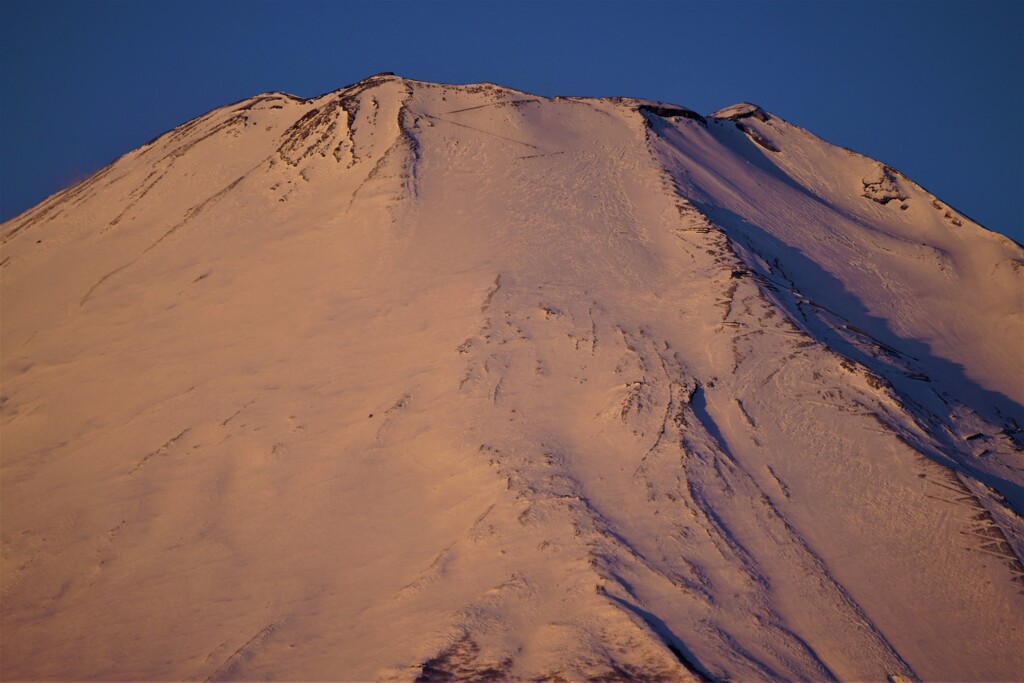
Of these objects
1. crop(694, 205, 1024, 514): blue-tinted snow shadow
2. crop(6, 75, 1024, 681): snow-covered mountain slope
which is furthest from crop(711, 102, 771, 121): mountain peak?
crop(694, 205, 1024, 514): blue-tinted snow shadow

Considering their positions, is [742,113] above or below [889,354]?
above

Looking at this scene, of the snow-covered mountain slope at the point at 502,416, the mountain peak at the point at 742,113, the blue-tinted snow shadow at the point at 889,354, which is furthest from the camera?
the mountain peak at the point at 742,113

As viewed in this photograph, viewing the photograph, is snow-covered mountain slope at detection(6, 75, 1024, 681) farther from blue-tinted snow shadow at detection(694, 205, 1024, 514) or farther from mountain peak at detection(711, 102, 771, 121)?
mountain peak at detection(711, 102, 771, 121)

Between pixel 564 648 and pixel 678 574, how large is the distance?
7.89 ft

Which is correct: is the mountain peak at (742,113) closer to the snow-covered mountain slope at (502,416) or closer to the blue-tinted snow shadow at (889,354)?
the snow-covered mountain slope at (502,416)

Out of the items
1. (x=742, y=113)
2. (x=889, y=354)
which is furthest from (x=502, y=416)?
(x=742, y=113)

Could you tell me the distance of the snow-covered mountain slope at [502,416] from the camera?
15.0 meters

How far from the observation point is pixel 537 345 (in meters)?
19.9

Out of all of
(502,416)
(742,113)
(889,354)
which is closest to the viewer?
(502,416)

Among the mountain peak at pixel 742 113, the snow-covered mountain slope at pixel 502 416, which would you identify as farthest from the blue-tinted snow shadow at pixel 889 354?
the mountain peak at pixel 742 113

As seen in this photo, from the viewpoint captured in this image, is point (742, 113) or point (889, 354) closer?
point (889, 354)

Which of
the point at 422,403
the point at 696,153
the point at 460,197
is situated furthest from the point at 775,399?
the point at 696,153

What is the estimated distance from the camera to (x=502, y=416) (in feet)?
60.0

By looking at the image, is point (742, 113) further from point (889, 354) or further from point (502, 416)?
point (502, 416)
